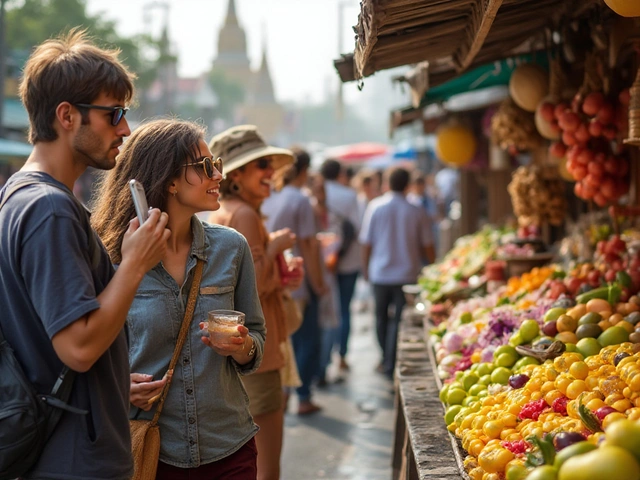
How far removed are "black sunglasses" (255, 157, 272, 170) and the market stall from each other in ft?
2.01

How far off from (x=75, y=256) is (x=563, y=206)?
548 cm

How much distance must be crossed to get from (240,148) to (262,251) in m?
0.56

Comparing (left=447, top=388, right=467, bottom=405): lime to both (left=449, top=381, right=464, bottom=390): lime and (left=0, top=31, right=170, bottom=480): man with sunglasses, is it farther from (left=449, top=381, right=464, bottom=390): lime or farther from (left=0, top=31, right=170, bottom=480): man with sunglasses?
(left=0, top=31, right=170, bottom=480): man with sunglasses

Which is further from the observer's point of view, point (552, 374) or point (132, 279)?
point (552, 374)

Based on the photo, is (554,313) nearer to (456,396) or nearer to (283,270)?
(456,396)

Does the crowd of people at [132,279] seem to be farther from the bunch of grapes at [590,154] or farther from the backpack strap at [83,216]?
the bunch of grapes at [590,154]

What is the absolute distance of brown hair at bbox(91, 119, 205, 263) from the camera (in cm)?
292

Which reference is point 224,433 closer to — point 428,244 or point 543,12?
point 543,12

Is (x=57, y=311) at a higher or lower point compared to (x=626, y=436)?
higher

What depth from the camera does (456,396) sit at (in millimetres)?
4102

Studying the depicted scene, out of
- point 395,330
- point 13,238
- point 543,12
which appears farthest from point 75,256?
point 395,330

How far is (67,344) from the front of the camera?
2.09 metres

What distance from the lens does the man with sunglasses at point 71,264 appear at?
6.88 ft

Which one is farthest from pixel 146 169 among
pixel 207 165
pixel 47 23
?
pixel 47 23
